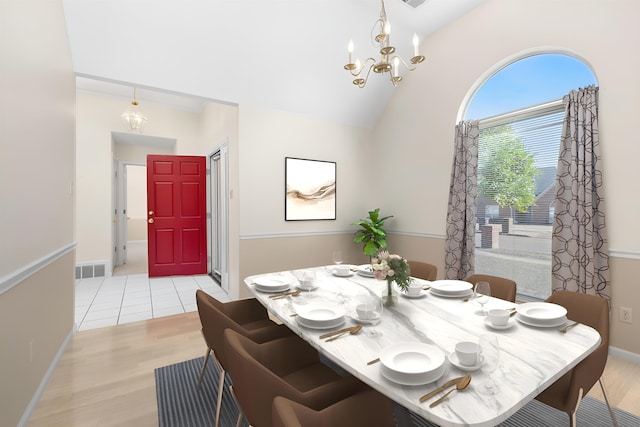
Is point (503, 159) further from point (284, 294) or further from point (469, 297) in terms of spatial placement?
point (284, 294)

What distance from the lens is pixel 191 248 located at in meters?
5.82

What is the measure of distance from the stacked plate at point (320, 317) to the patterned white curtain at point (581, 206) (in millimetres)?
2607

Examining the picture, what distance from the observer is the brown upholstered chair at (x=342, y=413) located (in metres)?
0.87

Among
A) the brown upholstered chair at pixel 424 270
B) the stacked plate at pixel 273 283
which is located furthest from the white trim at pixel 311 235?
the stacked plate at pixel 273 283

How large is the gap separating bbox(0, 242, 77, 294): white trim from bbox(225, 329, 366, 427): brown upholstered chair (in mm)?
1294

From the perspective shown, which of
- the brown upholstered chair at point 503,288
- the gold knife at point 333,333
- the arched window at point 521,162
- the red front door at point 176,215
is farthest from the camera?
the red front door at point 176,215

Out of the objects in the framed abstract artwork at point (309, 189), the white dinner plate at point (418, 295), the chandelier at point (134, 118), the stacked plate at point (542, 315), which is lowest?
the white dinner plate at point (418, 295)

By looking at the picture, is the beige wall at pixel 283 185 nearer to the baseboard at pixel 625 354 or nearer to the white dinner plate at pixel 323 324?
the white dinner plate at pixel 323 324

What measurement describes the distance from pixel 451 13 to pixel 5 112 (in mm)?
4471

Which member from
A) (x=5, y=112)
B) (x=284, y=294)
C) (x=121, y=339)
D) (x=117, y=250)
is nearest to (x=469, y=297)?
(x=284, y=294)

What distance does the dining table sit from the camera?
0.92 meters

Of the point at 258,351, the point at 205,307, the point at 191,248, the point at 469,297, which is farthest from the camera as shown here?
the point at 191,248

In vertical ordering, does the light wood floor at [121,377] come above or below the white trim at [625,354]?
below

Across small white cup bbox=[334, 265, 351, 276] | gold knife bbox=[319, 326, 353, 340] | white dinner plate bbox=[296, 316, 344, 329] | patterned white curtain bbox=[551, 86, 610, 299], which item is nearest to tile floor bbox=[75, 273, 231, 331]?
small white cup bbox=[334, 265, 351, 276]
